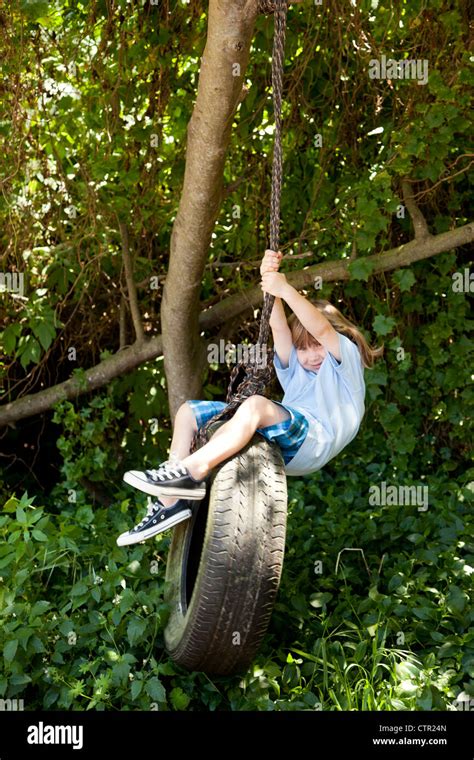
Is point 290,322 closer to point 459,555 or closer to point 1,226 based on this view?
point 459,555

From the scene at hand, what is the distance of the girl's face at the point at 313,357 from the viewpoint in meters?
4.14

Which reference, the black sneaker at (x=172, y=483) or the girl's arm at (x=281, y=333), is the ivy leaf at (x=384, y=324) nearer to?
the girl's arm at (x=281, y=333)

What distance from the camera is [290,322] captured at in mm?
4414

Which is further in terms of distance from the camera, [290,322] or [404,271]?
[404,271]

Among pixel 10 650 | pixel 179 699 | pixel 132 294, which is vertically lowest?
pixel 179 699

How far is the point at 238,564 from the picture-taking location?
10.9ft

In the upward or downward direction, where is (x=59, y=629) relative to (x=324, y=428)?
downward

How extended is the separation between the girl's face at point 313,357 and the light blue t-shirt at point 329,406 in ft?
0.37
